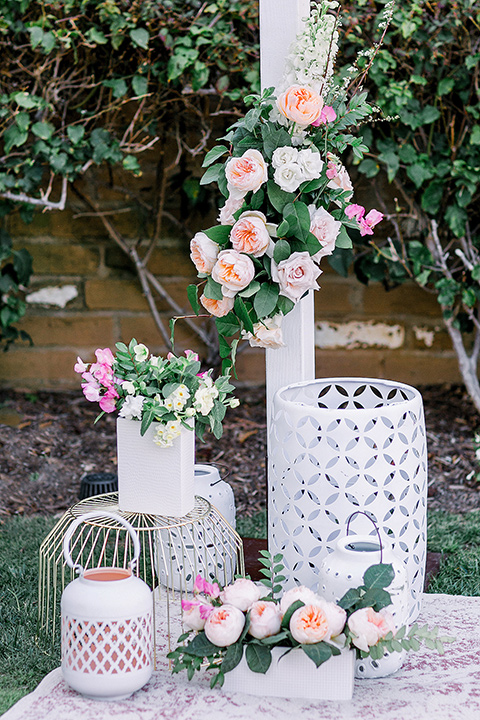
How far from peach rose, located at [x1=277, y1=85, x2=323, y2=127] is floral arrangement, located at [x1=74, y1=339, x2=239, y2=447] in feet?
1.80

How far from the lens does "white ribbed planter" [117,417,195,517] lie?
170 centimetres

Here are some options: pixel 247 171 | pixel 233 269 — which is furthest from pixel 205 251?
pixel 247 171

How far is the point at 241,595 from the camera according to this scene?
1.54m

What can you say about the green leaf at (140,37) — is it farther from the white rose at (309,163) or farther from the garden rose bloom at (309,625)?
the garden rose bloom at (309,625)

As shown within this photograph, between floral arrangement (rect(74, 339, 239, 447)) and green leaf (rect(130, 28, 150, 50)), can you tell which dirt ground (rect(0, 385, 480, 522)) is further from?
green leaf (rect(130, 28, 150, 50))

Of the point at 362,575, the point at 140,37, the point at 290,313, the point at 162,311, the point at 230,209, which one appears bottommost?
the point at 362,575

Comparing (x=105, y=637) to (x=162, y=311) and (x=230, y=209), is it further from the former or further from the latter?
(x=162, y=311)

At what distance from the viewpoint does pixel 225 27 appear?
2.74 metres

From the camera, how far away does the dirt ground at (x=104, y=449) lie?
2.67 m

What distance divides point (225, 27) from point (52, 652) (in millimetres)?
2026

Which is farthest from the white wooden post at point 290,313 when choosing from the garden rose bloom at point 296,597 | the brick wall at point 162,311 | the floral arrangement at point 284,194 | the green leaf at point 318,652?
the brick wall at point 162,311

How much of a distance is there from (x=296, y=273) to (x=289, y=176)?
0.20 m

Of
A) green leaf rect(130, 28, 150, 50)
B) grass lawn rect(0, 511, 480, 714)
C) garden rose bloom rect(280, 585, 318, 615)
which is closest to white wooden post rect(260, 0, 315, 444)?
garden rose bloom rect(280, 585, 318, 615)

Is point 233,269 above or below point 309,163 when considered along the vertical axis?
below
